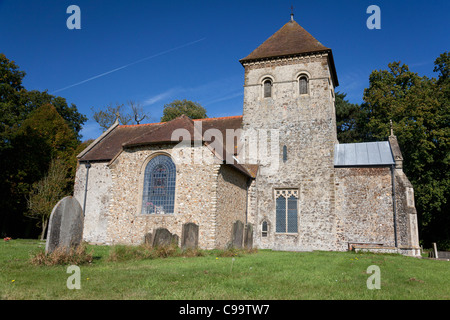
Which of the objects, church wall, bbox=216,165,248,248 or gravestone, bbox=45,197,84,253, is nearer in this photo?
gravestone, bbox=45,197,84,253

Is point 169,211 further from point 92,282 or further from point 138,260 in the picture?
point 92,282

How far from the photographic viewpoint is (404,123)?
972 inches

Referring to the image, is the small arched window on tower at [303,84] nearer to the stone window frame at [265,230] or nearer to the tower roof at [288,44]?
the tower roof at [288,44]

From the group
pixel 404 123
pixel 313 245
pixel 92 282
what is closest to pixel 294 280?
pixel 92 282

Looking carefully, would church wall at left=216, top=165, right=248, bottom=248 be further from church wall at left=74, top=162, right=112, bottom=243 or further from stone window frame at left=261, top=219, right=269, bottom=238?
church wall at left=74, top=162, right=112, bottom=243

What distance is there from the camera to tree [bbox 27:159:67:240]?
73.3 feet

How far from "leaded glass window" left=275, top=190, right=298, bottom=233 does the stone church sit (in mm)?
57

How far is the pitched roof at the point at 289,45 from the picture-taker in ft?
65.7

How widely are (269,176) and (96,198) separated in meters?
11.1

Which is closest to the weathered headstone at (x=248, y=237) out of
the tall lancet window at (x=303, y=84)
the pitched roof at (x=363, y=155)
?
the pitched roof at (x=363, y=155)

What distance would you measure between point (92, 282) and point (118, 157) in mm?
11734

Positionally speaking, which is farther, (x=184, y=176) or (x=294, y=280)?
(x=184, y=176)

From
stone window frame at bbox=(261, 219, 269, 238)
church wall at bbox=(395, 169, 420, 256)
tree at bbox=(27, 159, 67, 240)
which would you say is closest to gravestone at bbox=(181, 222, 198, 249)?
stone window frame at bbox=(261, 219, 269, 238)

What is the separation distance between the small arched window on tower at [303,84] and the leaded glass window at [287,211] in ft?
20.4
